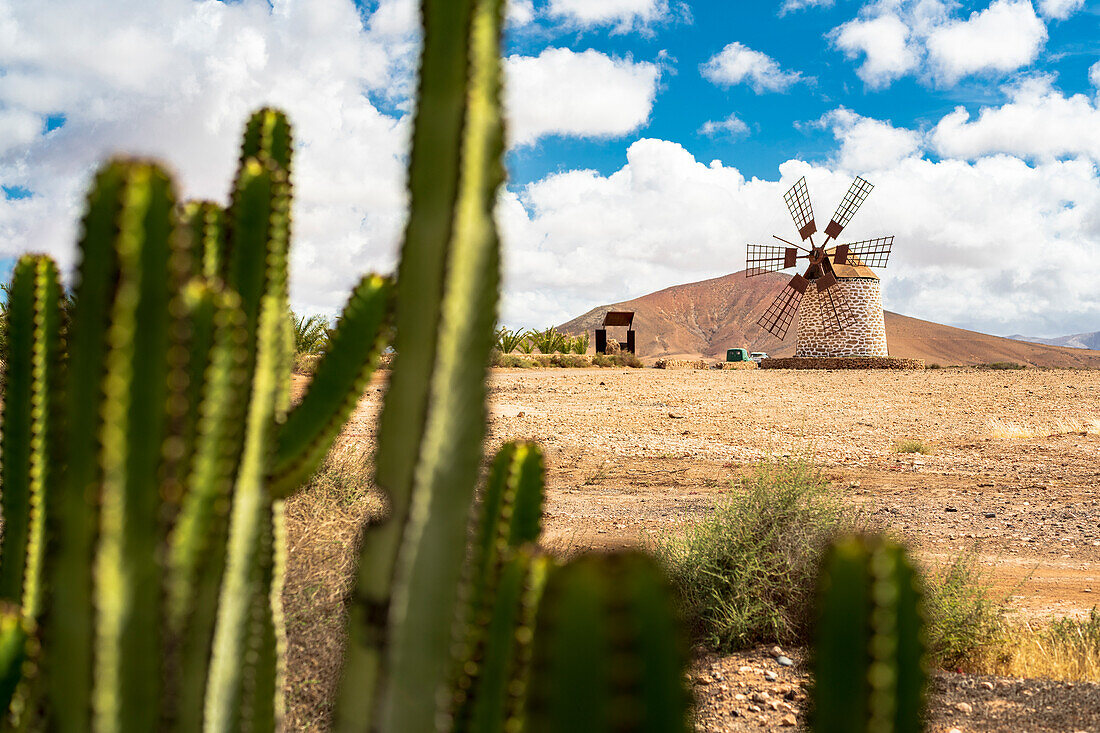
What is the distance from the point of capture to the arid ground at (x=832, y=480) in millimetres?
4133

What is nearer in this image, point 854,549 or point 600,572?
point 600,572

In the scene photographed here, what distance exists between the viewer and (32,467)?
Answer: 1.81m

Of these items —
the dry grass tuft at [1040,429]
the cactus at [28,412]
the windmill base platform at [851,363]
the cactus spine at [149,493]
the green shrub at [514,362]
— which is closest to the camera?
the cactus spine at [149,493]

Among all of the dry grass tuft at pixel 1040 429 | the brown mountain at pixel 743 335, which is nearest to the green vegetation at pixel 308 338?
the dry grass tuft at pixel 1040 429

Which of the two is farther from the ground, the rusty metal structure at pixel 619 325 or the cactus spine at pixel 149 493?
the rusty metal structure at pixel 619 325

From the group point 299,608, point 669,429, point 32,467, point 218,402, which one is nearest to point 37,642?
point 32,467

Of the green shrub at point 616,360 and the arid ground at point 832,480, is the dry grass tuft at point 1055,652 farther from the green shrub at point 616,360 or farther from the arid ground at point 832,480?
the green shrub at point 616,360

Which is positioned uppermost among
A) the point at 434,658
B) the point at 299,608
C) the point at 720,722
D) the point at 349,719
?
the point at 434,658

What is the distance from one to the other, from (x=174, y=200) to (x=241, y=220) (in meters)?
0.57

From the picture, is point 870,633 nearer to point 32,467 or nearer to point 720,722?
point 32,467

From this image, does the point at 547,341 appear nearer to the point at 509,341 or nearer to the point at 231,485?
the point at 509,341

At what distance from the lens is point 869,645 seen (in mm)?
969

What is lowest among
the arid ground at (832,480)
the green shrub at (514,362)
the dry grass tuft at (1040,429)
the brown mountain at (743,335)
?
the arid ground at (832,480)

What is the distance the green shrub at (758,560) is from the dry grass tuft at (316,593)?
2421 millimetres
